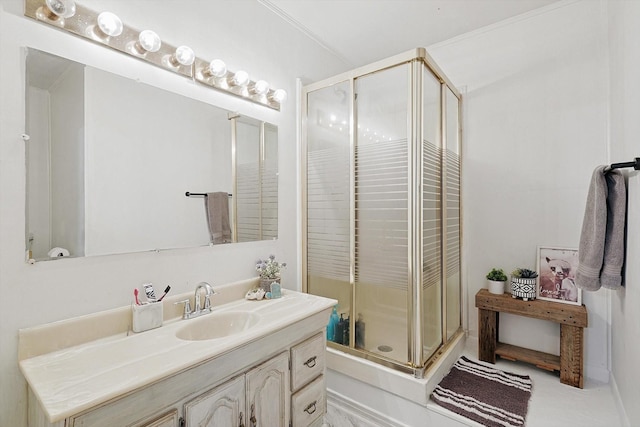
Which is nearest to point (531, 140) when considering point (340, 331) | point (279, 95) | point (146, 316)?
point (279, 95)

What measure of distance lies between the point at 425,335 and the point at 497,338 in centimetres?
84

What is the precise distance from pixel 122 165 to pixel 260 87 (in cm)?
98

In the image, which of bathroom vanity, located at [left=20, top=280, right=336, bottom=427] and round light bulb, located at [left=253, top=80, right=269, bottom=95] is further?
round light bulb, located at [left=253, top=80, right=269, bottom=95]

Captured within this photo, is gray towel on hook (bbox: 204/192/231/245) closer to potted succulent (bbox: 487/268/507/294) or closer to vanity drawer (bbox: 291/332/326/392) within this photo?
vanity drawer (bbox: 291/332/326/392)

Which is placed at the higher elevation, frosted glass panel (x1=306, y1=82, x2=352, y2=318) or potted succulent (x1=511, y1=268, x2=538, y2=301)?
frosted glass panel (x1=306, y1=82, x2=352, y2=318)

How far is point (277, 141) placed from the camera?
2.18 m

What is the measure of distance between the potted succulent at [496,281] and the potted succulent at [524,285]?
84 mm

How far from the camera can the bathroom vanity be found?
897 mm

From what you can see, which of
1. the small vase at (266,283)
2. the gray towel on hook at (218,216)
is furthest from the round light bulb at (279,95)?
the small vase at (266,283)

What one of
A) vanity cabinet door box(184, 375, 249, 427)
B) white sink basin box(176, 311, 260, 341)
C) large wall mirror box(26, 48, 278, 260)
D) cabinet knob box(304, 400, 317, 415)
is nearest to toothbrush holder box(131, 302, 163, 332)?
white sink basin box(176, 311, 260, 341)

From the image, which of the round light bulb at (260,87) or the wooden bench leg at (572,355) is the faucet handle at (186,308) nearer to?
the round light bulb at (260,87)

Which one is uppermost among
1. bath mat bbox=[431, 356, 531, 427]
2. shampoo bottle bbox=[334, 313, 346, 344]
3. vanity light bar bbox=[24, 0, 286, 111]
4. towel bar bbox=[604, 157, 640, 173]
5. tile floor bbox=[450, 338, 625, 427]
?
vanity light bar bbox=[24, 0, 286, 111]

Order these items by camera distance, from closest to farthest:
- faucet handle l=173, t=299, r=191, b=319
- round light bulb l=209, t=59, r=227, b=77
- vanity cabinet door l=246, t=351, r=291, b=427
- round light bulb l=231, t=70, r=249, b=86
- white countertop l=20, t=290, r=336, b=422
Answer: white countertop l=20, t=290, r=336, b=422
vanity cabinet door l=246, t=351, r=291, b=427
faucet handle l=173, t=299, r=191, b=319
round light bulb l=209, t=59, r=227, b=77
round light bulb l=231, t=70, r=249, b=86

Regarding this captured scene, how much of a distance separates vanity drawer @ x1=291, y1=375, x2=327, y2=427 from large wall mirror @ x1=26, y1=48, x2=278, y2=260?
3.04 feet
